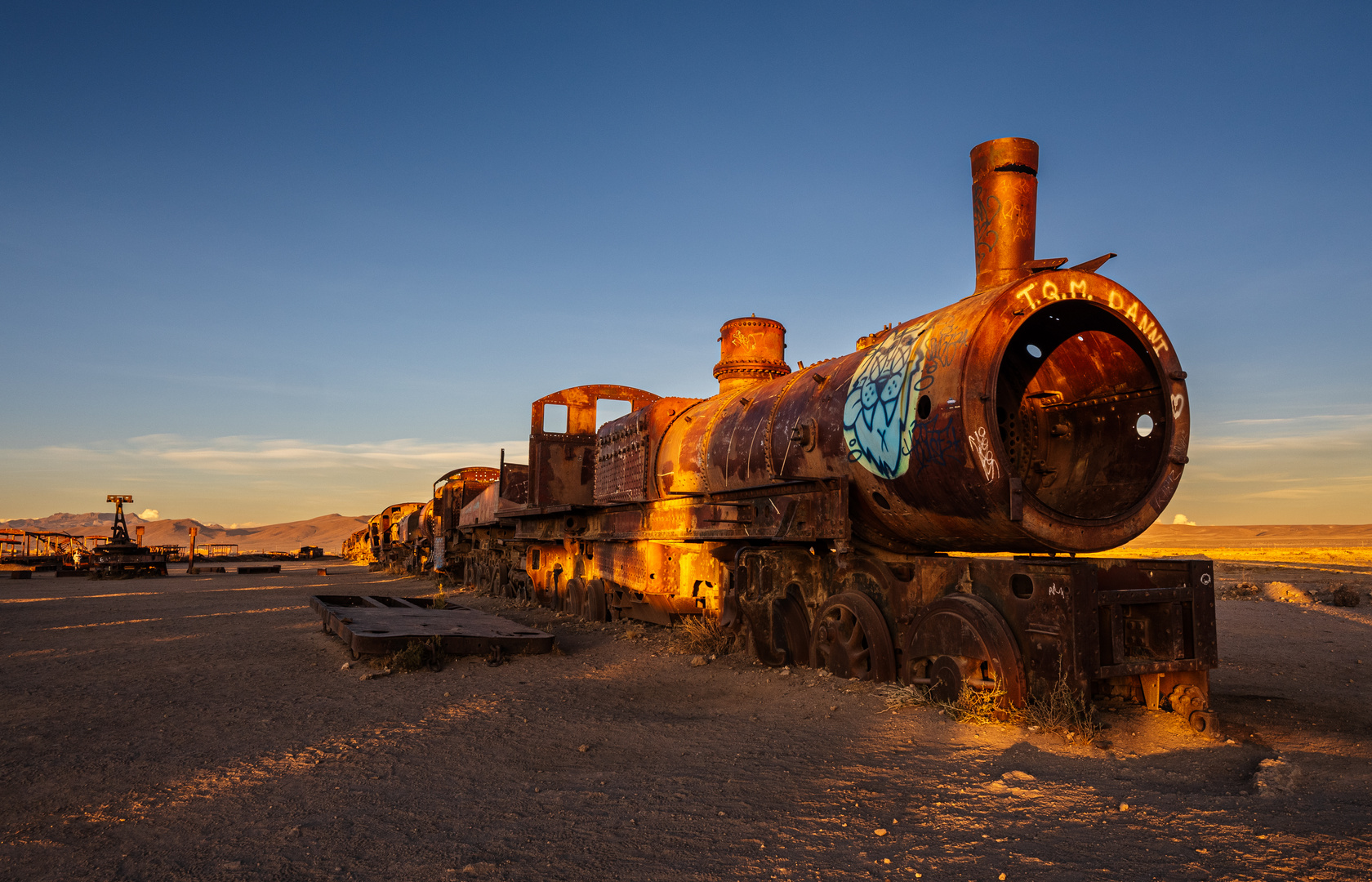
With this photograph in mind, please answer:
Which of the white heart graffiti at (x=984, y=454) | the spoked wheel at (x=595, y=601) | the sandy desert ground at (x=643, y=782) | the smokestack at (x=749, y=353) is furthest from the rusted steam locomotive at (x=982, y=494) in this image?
the spoked wheel at (x=595, y=601)

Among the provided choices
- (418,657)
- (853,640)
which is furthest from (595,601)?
(853,640)

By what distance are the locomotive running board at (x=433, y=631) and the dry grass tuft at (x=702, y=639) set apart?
157 cm

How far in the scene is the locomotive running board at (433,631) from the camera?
8133mm

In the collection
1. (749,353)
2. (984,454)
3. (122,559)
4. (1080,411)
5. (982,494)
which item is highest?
(749,353)

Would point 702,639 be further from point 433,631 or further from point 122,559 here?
point 122,559

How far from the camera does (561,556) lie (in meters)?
14.8

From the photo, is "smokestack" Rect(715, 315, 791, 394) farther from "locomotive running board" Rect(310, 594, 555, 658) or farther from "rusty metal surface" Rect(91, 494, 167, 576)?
"rusty metal surface" Rect(91, 494, 167, 576)

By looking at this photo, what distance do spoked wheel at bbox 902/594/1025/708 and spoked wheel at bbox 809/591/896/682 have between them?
0.90 feet

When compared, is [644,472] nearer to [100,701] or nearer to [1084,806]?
[100,701]

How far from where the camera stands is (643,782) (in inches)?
165

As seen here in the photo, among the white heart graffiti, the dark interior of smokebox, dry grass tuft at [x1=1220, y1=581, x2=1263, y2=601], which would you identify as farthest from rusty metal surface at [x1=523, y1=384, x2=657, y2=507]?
dry grass tuft at [x1=1220, y1=581, x2=1263, y2=601]

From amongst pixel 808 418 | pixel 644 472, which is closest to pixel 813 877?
pixel 808 418

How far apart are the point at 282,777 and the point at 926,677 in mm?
4199

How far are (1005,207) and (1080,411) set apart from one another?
67.0 inches
